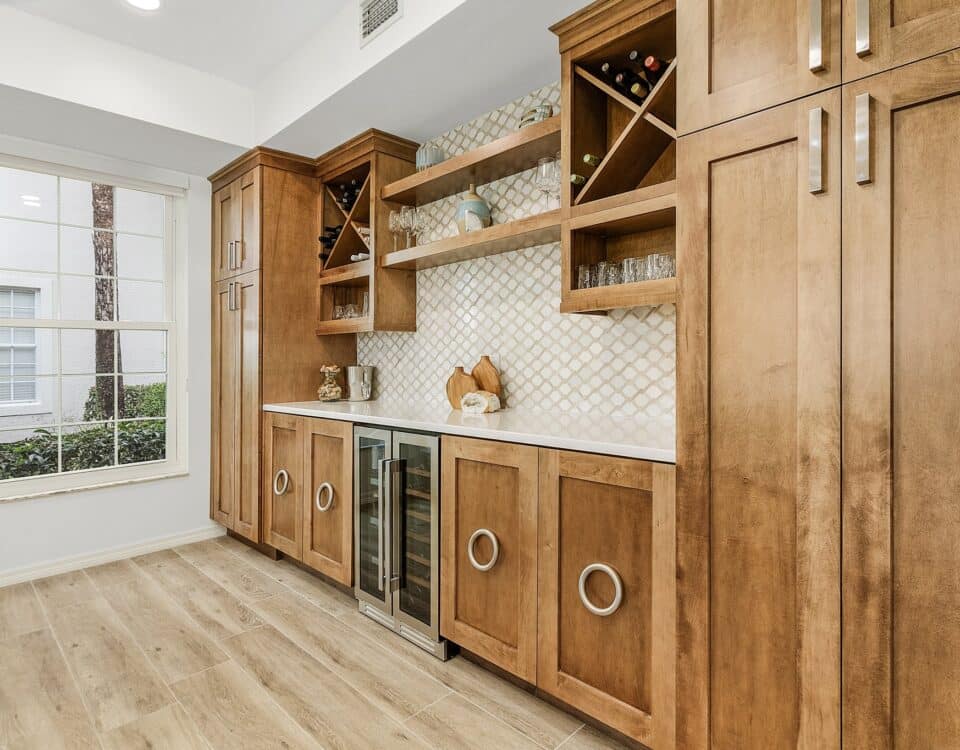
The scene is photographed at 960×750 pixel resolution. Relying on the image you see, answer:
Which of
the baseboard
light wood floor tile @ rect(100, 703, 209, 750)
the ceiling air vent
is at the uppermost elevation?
the ceiling air vent

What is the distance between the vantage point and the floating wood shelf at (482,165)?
2.24 m

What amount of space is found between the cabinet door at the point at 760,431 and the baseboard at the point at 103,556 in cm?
328

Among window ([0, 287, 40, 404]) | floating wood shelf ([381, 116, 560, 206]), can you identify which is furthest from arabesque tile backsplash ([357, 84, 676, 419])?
window ([0, 287, 40, 404])

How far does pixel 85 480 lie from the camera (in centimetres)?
329

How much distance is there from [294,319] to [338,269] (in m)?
0.42

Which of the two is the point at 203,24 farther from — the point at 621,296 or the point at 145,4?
the point at 621,296

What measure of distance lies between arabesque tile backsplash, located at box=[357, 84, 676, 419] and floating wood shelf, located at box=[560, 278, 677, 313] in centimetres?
26

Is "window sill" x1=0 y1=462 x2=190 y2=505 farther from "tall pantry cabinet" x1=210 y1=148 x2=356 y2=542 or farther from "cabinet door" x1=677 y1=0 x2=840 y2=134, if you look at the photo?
"cabinet door" x1=677 y1=0 x2=840 y2=134

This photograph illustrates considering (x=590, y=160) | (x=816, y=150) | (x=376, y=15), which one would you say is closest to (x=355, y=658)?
(x=590, y=160)

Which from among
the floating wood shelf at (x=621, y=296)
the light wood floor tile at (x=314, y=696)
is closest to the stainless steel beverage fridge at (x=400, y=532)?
the light wood floor tile at (x=314, y=696)

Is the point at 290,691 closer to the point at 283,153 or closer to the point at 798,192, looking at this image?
the point at 798,192

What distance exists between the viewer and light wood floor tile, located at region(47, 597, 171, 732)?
1886mm

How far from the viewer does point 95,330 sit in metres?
3.35

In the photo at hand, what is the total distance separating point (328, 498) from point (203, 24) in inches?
91.0
